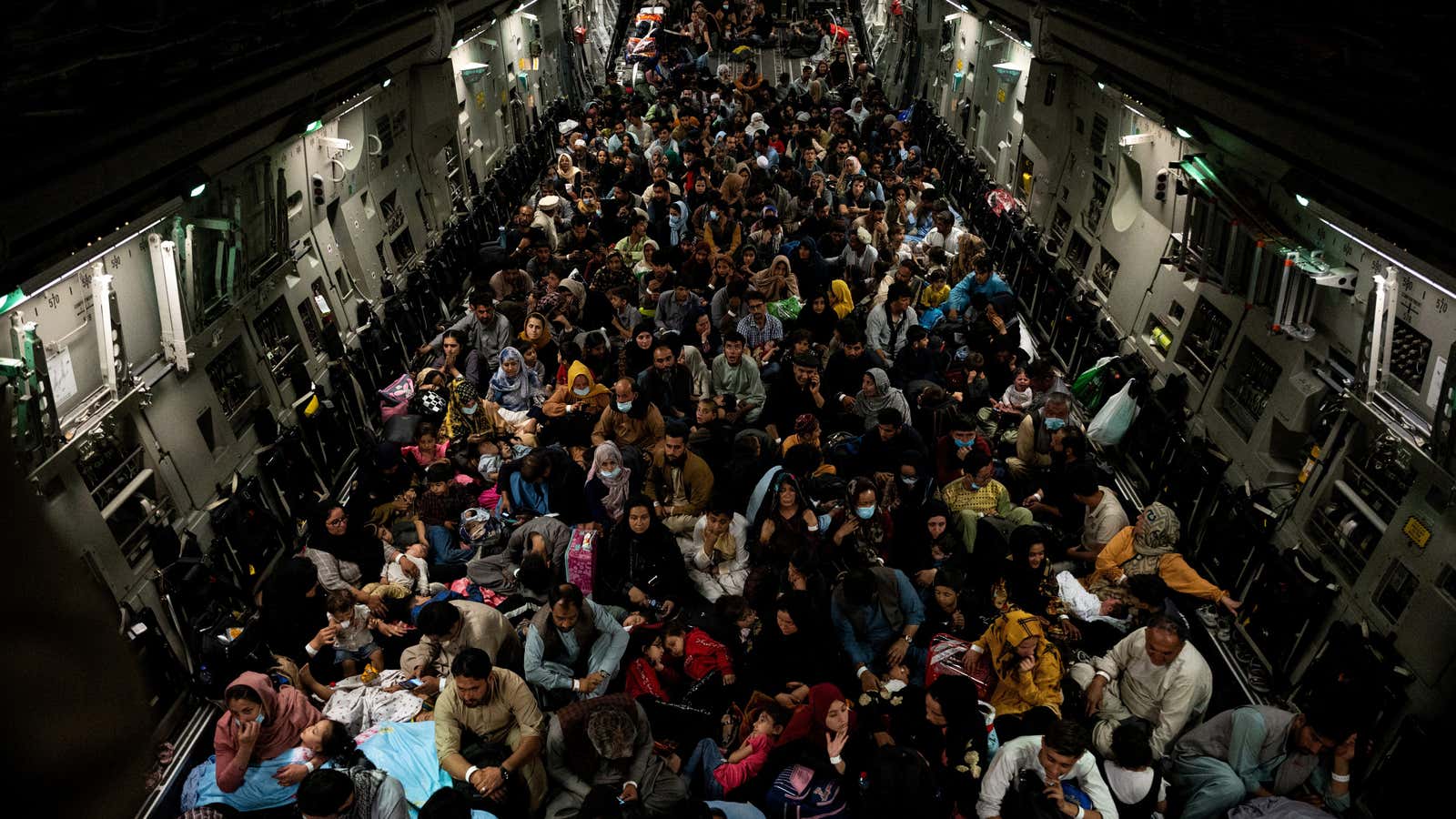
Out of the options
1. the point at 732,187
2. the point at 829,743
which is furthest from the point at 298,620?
the point at 732,187

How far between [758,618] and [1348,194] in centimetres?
378

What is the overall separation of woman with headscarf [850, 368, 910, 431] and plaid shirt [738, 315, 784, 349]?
4.39ft

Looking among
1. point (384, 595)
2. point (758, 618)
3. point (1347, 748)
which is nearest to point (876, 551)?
point (758, 618)

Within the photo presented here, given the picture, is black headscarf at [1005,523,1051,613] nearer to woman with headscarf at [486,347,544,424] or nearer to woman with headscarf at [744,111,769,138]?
woman with headscarf at [486,347,544,424]

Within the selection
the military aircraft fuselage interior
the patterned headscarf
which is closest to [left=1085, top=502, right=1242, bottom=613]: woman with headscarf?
the patterned headscarf

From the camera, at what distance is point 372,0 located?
812 cm

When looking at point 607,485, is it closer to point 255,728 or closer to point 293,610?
point 293,610

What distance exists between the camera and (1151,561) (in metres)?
6.12

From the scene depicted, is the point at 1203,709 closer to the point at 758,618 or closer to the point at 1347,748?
the point at 1347,748

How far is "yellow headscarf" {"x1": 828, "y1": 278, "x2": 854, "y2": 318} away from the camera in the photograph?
30.9 ft

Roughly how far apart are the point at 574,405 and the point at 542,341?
98 centimetres

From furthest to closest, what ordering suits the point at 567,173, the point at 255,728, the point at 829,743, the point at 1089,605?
the point at 567,173 → the point at 1089,605 → the point at 255,728 → the point at 829,743

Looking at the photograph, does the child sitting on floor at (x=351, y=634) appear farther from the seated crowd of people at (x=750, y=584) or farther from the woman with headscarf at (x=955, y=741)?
the woman with headscarf at (x=955, y=741)

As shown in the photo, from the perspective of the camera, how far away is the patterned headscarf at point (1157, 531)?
19.8 feet
